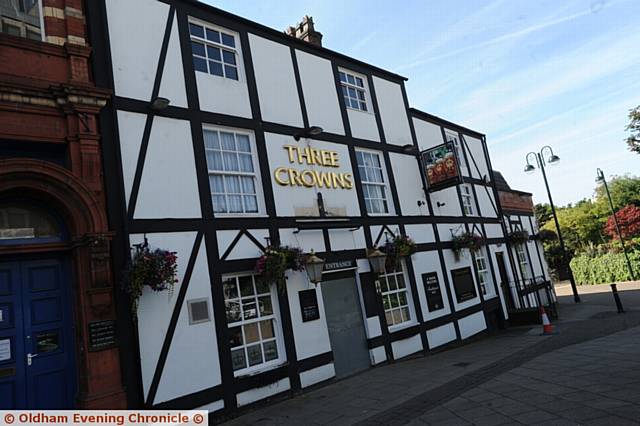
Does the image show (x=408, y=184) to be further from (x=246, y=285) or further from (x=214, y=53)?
(x=214, y=53)

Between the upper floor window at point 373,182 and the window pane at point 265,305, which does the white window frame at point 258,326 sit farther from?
the upper floor window at point 373,182

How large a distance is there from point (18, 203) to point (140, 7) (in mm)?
4323

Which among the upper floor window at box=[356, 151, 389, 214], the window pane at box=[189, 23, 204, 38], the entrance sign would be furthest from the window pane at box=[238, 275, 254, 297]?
the entrance sign

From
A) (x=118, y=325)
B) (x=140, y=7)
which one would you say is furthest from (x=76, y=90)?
(x=118, y=325)

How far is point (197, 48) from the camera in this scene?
849 cm

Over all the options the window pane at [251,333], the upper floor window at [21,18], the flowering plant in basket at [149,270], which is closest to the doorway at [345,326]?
the window pane at [251,333]

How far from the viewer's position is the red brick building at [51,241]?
18.1 ft

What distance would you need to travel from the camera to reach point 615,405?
499 cm

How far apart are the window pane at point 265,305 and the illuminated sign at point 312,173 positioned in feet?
8.29

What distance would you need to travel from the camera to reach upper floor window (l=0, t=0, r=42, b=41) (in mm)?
6352

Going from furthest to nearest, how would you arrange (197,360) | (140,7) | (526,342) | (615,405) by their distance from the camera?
(526,342)
(140,7)
(197,360)
(615,405)

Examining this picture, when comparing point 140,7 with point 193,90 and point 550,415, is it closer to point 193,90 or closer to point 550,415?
point 193,90

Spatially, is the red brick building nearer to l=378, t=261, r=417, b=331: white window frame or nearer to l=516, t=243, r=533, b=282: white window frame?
l=378, t=261, r=417, b=331: white window frame

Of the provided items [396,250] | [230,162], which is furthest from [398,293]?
[230,162]
